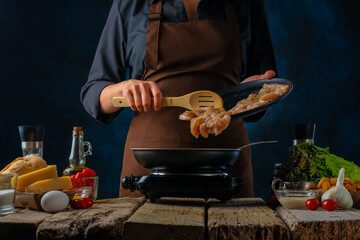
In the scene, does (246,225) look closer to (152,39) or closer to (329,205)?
(329,205)

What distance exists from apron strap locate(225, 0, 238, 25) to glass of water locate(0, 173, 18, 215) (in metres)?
1.35

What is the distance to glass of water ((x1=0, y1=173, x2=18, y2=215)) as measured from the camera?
54.1 inches

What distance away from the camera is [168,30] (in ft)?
7.32

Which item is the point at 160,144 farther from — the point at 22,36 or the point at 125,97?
the point at 22,36

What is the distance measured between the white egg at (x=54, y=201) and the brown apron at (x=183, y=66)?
2.50 feet

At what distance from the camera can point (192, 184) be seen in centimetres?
151

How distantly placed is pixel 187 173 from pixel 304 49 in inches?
146

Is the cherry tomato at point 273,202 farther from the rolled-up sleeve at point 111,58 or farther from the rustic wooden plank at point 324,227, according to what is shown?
the rolled-up sleeve at point 111,58

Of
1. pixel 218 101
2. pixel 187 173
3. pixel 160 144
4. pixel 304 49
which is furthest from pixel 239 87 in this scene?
pixel 304 49

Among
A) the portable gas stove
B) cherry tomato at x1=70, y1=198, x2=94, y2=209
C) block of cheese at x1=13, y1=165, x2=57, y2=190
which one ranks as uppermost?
block of cheese at x1=13, y1=165, x2=57, y2=190

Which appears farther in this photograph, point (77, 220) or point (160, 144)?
point (160, 144)

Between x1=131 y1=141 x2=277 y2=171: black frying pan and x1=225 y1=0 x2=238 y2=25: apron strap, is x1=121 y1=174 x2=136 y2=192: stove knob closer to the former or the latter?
x1=131 y1=141 x2=277 y2=171: black frying pan

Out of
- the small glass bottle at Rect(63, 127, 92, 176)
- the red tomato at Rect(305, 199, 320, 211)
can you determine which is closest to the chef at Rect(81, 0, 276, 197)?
the small glass bottle at Rect(63, 127, 92, 176)

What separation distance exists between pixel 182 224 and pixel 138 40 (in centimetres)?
133
